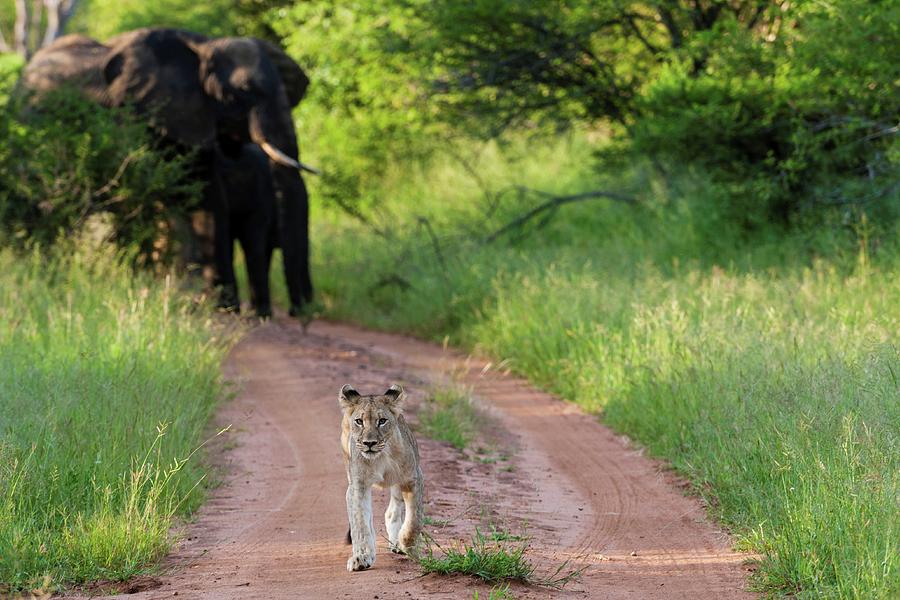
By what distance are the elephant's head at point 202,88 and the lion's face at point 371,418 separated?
→ 949 centimetres

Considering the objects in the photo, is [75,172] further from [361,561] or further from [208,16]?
[208,16]

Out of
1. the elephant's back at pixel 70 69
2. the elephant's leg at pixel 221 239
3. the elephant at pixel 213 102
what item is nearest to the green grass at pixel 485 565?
the elephant at pixel 213 102

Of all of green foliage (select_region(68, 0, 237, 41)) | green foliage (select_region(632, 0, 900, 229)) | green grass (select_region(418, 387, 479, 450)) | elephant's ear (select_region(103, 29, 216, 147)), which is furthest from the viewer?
green foliage (select_region(68, 0, 237, 41))

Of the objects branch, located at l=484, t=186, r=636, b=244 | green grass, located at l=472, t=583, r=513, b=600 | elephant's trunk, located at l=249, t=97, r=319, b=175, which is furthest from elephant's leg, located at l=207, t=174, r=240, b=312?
green grass, located at l=472, t=583, r=513, b=600

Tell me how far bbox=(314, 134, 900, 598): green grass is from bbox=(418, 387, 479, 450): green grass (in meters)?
1.17

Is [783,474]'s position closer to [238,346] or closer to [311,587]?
[311,587]

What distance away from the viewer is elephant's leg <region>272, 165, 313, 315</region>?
16.5 m

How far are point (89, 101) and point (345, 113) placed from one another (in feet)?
30.5

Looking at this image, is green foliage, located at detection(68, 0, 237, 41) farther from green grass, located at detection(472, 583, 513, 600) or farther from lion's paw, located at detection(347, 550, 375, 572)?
green grass, located at detection(472, 583, 513, 600)

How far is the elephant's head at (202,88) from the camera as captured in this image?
50.6 feet

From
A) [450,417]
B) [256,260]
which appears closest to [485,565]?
[450,417]

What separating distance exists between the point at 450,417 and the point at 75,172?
5.83m

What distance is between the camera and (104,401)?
827 cm

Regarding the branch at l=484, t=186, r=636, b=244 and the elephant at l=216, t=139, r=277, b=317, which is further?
the branch at l=484, t=186, r=636, b=244
